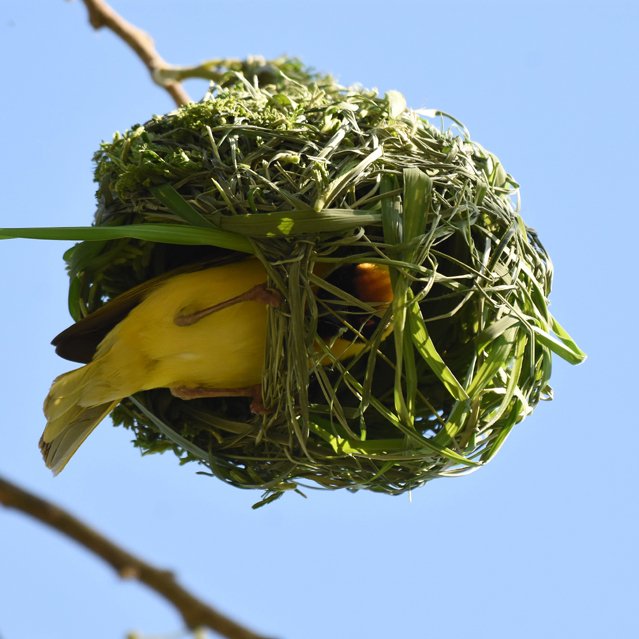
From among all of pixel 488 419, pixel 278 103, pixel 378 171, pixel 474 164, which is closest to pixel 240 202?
pixel 378 171

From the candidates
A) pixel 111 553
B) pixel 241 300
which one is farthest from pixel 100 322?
pixel 111 553

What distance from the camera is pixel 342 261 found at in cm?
163

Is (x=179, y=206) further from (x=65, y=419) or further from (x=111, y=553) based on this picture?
(x=111, y=553)

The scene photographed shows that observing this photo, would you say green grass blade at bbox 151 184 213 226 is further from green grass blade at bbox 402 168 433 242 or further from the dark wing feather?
green grass blade at bbox 402 168 433 242

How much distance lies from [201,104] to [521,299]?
809 millimetres

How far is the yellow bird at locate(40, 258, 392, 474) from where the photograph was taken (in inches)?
75.4

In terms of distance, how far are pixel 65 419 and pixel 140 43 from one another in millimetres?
1145

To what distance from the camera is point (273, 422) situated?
6.15 feet

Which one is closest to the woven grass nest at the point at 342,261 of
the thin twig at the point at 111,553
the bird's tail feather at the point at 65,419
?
the bird's tail feather at the point at 65,419

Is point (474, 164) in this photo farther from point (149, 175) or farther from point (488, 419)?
point (149, 175)

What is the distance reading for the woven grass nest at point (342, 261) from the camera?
1.66 meters

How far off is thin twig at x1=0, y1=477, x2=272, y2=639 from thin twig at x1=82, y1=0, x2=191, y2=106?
1935 millimetres

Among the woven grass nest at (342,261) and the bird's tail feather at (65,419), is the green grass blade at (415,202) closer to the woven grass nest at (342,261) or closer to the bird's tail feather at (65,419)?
the woven grass nest at (342,261)

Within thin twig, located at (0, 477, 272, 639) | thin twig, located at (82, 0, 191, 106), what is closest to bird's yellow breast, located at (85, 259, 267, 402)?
thin twig, located at (82, 0, 191, 106)
